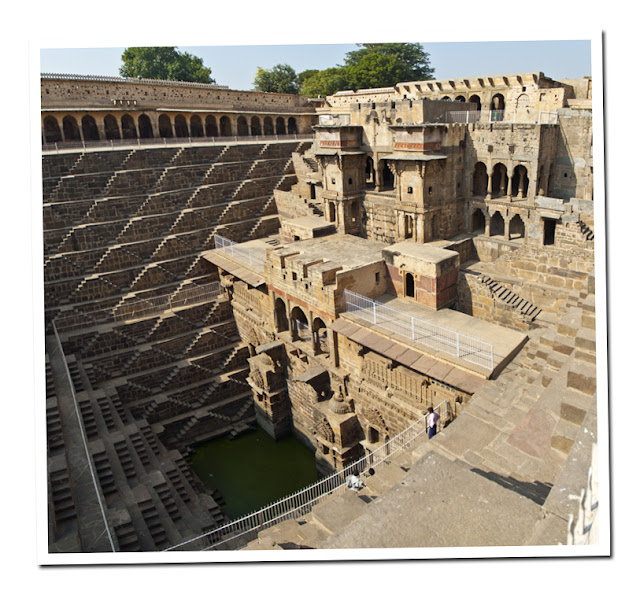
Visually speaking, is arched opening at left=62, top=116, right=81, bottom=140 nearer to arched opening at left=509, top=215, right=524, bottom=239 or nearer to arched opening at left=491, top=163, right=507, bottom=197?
arched opening at left=491, top=163, right=507, bottom=197

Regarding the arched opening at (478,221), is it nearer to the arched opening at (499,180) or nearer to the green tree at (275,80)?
the arched opening at (499,180)

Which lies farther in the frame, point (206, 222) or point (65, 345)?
point (206, 222)

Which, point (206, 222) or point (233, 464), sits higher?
point (206, 222)

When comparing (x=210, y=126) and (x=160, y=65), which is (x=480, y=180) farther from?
(x=160, y=65)

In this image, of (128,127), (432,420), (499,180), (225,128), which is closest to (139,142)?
(128,127)

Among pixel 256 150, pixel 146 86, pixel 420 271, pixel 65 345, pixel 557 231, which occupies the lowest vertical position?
pixel 65 345

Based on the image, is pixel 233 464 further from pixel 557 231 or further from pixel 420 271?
pixel 557 231

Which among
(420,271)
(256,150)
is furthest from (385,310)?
(256,150)

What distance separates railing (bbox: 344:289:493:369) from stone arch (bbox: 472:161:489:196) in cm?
763

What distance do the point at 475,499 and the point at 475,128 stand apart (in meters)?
15.9

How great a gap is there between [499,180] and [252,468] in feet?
49.0

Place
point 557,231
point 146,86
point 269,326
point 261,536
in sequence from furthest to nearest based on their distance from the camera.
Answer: point 146,86
point 269,326
point 557,231
point 261,536

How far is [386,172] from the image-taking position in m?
22.6

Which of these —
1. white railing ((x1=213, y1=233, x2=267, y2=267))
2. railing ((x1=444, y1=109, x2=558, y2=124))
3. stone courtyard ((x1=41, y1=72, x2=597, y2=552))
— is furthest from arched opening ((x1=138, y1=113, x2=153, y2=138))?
railing ((x1=444, y1=109, x2=558, y2=124))
